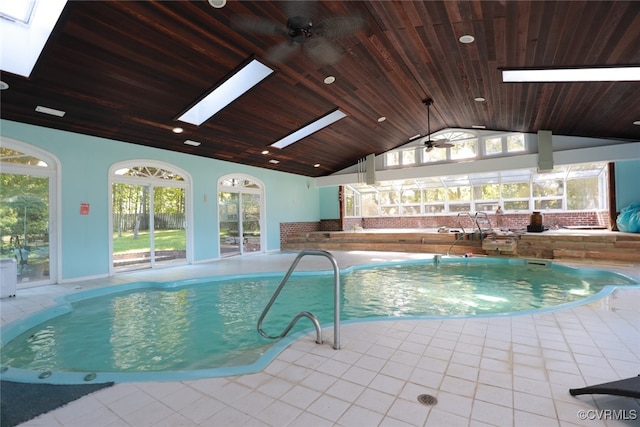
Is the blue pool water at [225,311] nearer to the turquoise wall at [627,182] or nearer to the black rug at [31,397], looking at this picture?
the black rug at [31,397]

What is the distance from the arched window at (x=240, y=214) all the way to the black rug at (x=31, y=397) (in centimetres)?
661

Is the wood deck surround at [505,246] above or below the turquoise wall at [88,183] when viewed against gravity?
Result: below

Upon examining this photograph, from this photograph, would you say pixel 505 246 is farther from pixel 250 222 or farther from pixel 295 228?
pixel 250 222

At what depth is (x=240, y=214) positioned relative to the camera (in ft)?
30.6

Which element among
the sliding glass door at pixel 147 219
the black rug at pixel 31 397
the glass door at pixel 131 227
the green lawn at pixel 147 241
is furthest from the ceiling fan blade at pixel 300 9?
the green lawn at pixel 147 241

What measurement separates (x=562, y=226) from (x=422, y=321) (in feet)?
32.9

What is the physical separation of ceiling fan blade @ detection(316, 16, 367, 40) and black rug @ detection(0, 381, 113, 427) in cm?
374

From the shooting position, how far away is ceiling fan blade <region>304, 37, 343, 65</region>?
4.02m

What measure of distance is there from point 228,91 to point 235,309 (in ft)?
12.6

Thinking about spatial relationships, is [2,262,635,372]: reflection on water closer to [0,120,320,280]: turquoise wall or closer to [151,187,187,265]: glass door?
[0,120,320,280]: turquoise wall

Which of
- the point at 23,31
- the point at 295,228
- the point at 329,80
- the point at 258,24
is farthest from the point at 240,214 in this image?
the point at 258,24

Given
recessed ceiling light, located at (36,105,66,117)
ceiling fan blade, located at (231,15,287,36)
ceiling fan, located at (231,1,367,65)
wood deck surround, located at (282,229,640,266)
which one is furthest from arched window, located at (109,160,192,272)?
ceiling fan blade, located at (231,15,287,36)

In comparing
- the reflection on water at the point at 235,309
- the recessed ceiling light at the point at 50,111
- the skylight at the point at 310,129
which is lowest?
the reflection on water at the point at 235,309

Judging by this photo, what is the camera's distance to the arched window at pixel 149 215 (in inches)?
254
